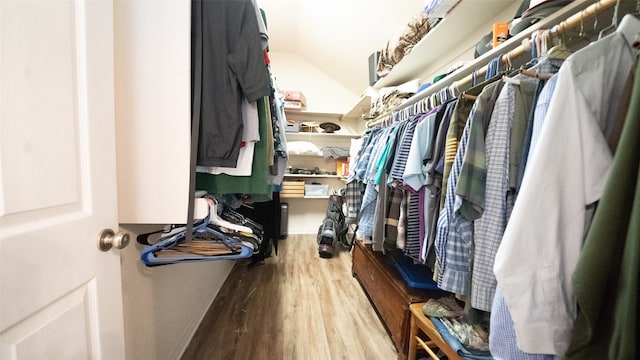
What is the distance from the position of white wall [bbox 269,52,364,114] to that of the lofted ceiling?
91 mm

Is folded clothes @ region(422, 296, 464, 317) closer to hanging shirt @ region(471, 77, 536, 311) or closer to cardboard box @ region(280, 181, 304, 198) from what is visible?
hanging shirt @ region(471, 77, 536, 311)

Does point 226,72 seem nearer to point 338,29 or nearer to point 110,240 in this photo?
point 110,240

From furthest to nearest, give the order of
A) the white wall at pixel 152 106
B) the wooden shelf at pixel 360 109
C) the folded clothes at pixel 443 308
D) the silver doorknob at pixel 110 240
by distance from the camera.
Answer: the wooden shelf at pixel 360 109, the folded clothes at pixel 443 308, the white wall at pixel 152 106, the silver doorknob at pixel 110 240

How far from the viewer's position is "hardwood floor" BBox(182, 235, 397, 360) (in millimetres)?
1252

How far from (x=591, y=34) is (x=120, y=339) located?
1.74 meters

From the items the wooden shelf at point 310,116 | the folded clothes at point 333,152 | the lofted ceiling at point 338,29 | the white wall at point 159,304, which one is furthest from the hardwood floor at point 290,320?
the lofted ceiling at point 338,29

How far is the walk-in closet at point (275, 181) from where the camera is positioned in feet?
1.24

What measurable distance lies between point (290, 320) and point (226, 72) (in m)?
1.54

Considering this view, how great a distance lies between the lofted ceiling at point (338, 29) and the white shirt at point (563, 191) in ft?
5.00

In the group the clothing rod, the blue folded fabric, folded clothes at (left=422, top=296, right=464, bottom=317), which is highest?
the clothing rod

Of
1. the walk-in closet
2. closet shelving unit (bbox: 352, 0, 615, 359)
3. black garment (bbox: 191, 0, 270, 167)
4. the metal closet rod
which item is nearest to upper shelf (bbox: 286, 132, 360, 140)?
closet shelving unit (bbox: 352, 0, 615, 359)

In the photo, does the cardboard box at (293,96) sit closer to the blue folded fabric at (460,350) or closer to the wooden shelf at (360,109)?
the wooden shelf at (360,109)

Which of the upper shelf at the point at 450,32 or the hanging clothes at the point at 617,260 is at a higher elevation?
the upper shelf at the point at 450,32

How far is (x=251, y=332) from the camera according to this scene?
1375 millimetres
